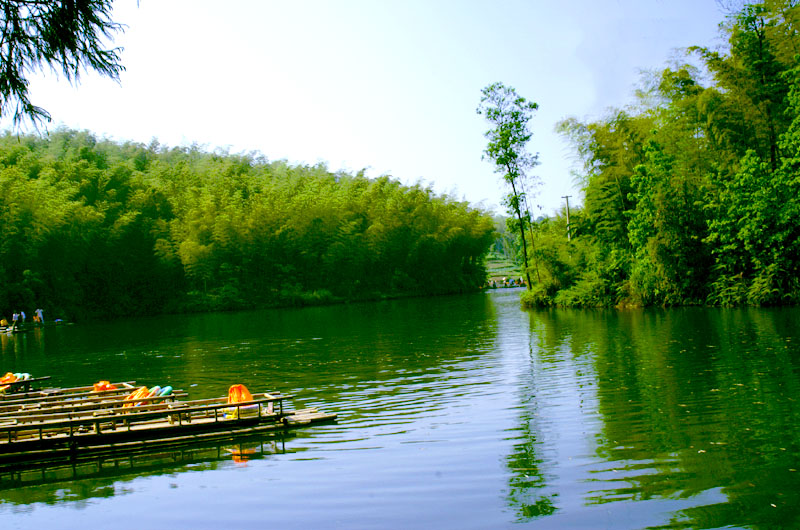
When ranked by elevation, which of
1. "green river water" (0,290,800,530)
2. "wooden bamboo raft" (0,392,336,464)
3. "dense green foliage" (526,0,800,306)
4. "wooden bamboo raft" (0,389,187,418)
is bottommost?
"green river water" (0,290,800,530)

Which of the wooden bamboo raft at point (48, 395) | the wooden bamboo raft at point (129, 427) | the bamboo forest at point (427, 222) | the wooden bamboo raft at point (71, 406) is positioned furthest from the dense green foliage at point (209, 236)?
the wooden bamboo raft at point (129, 427)

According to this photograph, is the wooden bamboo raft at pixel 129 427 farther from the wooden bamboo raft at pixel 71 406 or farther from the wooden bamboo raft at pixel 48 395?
the wooden bamboo raft at pixel 48 395

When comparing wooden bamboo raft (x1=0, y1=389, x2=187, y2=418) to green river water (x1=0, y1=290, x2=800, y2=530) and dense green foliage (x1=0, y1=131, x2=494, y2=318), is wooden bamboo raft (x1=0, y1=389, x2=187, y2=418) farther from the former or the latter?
dense green foliage (x1=0, y1=131, x2=494, y2=318)

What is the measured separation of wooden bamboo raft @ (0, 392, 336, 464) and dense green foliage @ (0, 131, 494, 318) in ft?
109

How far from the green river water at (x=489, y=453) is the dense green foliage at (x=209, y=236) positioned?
28.2m

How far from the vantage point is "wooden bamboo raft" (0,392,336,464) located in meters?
7.90

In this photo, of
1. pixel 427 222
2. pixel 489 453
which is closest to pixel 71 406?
pixel 489 453

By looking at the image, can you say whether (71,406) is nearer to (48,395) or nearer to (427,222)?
(48,395)

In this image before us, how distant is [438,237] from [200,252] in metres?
20.8

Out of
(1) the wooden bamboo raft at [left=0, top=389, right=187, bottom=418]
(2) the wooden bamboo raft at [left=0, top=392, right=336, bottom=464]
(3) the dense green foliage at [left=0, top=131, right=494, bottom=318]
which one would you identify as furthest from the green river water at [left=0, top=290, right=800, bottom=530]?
(3) the dense green foliage at [left=0, top=131, right=494, bottom=318]

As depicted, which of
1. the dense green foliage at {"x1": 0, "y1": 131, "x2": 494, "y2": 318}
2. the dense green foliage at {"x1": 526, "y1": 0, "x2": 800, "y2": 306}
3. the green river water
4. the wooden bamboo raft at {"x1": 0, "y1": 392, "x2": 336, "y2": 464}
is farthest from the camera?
the dense green foliage at {"x1": 0, "y1": 131, "x2": 494, "y2": 318}

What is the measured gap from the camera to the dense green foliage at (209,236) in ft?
130

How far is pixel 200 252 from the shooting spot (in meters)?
46.2

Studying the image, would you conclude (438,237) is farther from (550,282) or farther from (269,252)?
(550,282)
